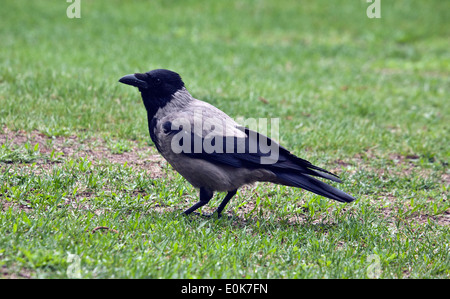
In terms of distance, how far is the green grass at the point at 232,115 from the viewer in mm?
4270

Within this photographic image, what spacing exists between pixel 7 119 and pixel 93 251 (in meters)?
3.61

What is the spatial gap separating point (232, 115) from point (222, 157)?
343 centimetres

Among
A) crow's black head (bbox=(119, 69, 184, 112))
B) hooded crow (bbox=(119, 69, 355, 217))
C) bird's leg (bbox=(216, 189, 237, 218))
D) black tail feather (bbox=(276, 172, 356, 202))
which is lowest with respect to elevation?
bird's leg (bbox=(216, 189, 237, 218))

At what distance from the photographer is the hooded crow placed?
4.90m

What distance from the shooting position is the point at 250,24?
16.1 m

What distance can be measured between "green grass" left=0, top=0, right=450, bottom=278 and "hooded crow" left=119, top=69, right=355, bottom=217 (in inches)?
15.3

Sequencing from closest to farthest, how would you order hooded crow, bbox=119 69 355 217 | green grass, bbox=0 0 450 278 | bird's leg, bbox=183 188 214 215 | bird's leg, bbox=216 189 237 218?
1. green grass, bbox=0 0 450 278
2. hooded crow, bbox=119 69 355 217
3. bird's leg, bbox=183 188 214 215
4. bird's leg, bbox=216 189 237 218

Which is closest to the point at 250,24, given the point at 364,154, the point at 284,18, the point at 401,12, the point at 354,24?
the point at 284,18

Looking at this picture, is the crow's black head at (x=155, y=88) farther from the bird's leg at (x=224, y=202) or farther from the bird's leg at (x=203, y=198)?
the bird's leg at (x=224, y=202)

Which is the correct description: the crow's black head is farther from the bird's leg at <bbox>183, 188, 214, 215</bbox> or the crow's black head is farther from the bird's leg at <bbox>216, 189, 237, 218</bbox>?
the bird's leg at <bbox>216, 189, 237, 218</bbox>

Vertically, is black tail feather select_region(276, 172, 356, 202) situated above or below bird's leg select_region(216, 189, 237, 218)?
above

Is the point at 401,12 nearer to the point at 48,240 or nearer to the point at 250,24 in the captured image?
the point at 250,24

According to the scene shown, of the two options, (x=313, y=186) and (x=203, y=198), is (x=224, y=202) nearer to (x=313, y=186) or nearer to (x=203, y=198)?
(x=203, y=198)

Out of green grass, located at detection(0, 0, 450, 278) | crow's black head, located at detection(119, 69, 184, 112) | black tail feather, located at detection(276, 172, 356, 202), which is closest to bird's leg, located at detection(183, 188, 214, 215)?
green grass, located at detection(0, 0, 450, 278)
